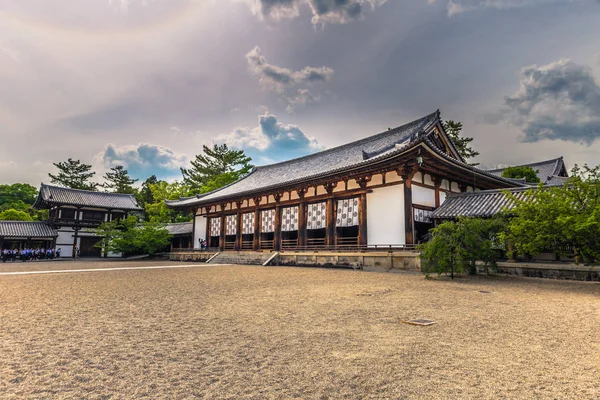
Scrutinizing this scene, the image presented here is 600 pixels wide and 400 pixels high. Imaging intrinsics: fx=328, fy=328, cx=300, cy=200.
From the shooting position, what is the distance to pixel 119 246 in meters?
28.5

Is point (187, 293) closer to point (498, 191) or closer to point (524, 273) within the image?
point (524, 273)

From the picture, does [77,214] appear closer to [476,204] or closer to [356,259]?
[356,259]

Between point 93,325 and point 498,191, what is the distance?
1484 centimetres

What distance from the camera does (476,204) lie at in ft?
45.0

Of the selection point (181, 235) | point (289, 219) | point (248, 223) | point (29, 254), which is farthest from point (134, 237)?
point (289, 219)

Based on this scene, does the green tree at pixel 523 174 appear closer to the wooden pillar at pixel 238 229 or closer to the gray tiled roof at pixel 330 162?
the gray tiled roof at pixel 330 162

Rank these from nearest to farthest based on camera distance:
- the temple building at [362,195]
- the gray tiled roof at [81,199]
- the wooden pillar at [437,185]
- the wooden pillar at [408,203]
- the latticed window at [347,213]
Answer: the wooden pillar at [408,203] → the temple building at [362,195] → the wooden pillar at [437,185] → the latticed window at [347,213] → the gray tiled roof at [81,199]

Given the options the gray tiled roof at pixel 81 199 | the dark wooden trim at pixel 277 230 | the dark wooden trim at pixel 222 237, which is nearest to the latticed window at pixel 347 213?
the dark wooden trim at pixel 277 230

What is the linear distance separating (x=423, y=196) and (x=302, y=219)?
6.80 metres

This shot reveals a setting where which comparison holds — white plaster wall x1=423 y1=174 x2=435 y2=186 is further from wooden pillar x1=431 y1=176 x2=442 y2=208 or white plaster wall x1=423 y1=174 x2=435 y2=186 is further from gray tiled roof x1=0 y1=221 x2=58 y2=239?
gray tiled roof x1=0 y1=221 x2=58 y2=239

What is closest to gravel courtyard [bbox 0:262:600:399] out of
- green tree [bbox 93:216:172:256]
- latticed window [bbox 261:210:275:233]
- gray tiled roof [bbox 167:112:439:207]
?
gray tiled roof [bbox 167:112:439:207]

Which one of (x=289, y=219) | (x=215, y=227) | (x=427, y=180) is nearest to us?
(x=427, y=180)

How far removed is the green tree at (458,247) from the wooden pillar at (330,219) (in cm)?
676

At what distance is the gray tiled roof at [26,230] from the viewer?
2967 centimetres
